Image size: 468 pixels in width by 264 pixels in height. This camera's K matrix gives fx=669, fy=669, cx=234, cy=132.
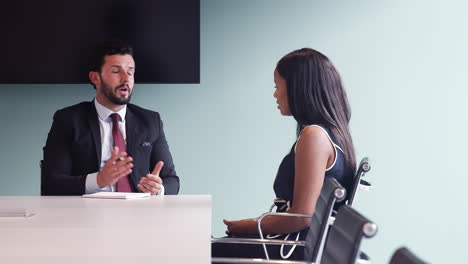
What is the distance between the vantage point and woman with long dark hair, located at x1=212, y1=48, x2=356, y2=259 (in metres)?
2.95

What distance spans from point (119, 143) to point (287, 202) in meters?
1.16

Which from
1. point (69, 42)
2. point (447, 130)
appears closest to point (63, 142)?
point (69, 42)

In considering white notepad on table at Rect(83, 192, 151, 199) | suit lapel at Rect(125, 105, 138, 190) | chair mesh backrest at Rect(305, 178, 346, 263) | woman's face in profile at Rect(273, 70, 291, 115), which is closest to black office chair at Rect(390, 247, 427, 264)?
chair mesh backrest at Rect(305, 178, 346, 263)

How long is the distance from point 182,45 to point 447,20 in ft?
6.89

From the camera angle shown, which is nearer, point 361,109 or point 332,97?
point 332,97

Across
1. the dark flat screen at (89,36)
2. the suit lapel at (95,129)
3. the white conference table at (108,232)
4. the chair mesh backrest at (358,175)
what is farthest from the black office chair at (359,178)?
the dark flat screen at (89,36)

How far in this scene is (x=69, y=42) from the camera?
5051 millimetres

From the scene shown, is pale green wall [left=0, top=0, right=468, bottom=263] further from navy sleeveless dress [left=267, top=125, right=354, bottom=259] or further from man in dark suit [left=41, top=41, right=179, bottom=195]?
navy sleeveless dress [left=267, top=125, right=354, bottom=259]

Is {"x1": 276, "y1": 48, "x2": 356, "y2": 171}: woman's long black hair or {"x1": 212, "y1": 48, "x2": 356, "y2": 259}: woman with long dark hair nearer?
{"x1": 212, "y1": 48, "x2": 356, "y2": 259}: woman with long dark hair

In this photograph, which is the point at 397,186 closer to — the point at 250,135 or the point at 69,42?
the point at 250,135

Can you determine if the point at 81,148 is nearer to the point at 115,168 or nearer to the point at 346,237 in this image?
the point at 115,168

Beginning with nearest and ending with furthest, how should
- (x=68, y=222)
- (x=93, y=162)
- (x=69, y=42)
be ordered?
(x=68, y=222), (x=93, y=162), (x=69, y=42)

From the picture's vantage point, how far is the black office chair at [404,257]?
974mm

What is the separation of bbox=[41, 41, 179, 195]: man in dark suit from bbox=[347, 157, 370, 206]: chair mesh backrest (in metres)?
1.10
